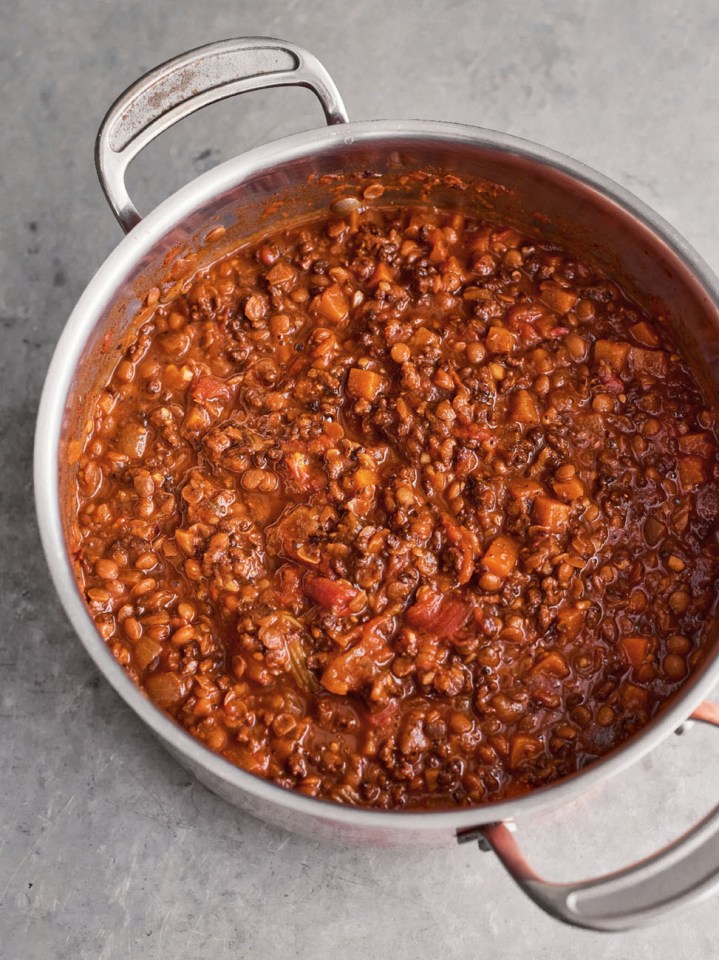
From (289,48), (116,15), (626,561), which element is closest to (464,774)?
(626,561)

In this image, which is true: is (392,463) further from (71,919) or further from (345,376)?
(71,919)

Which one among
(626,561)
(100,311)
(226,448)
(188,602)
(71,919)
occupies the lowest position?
(71,919)

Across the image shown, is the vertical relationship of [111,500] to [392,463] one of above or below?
below

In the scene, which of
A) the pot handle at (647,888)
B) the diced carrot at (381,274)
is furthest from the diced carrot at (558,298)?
the pot handle at (647,888)

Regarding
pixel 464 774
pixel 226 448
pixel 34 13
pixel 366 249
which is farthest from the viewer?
pixel 34 13

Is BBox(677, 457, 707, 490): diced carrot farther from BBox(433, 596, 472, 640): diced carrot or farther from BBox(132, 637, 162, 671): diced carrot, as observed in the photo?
BBox(132, 637, 162, 671): diced carrot

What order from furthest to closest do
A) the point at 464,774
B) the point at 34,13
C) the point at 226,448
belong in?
the point at 34,13 < the point at 226,448 < the point at 464,774

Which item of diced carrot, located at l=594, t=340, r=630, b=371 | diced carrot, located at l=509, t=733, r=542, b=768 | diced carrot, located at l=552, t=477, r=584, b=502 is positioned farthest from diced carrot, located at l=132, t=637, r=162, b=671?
diced carrot, located at l=594, t=340, r=630, b=371
